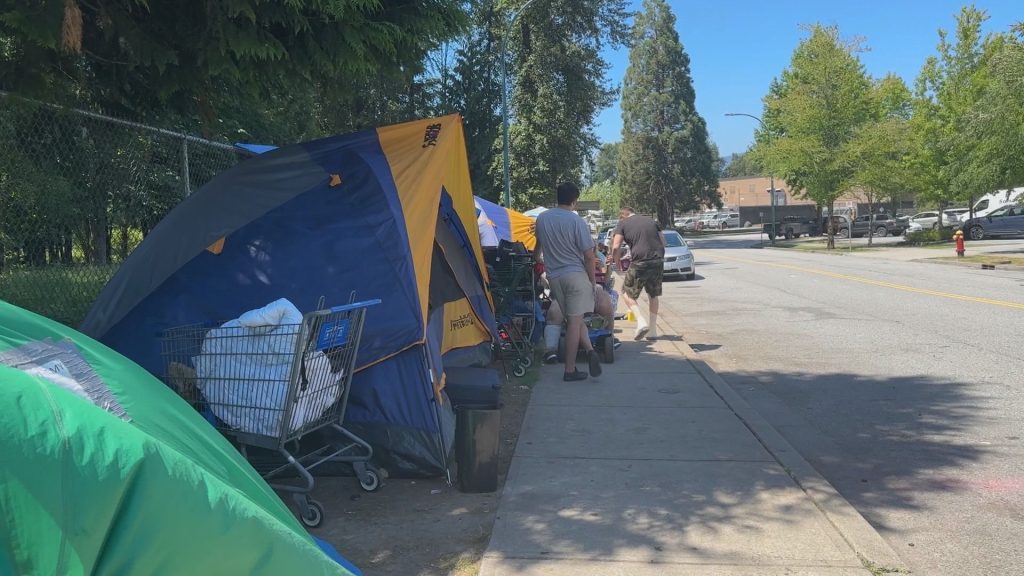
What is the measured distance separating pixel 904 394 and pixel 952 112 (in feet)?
109

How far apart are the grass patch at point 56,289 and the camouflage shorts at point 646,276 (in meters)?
6.13

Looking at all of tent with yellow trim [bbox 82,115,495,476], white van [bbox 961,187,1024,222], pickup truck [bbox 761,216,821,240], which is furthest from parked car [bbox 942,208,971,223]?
tent with yellow trim [bbox 82,115,495,476]

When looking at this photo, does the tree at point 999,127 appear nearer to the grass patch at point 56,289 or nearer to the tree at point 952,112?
the tree at point 952,112

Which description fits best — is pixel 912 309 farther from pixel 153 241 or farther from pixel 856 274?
pixel 153 241

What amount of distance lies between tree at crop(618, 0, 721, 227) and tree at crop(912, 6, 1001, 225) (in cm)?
2182

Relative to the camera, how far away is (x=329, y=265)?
5180 millimetres

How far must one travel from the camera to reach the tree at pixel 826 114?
1475 inches

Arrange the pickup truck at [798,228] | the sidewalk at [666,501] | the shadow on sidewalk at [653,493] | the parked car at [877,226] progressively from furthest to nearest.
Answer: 1. the pickup truck at [798,228]
2. the parked car at [877,226]
3. the shadow on sidewalk at [653,493]
4. the sidewalk at [666,501]

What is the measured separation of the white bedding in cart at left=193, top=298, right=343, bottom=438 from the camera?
430cm

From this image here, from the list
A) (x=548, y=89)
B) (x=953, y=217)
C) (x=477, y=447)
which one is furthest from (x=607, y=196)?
(x=477, y=447)

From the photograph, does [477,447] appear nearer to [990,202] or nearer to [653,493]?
[653,493]

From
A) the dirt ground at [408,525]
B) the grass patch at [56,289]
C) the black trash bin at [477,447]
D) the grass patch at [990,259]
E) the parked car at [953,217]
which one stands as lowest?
the grass patch at [990,259]

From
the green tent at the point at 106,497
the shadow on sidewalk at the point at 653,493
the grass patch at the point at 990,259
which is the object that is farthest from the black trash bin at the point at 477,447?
the grass patch at the point at 990,259

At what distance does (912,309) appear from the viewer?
1368 cm
